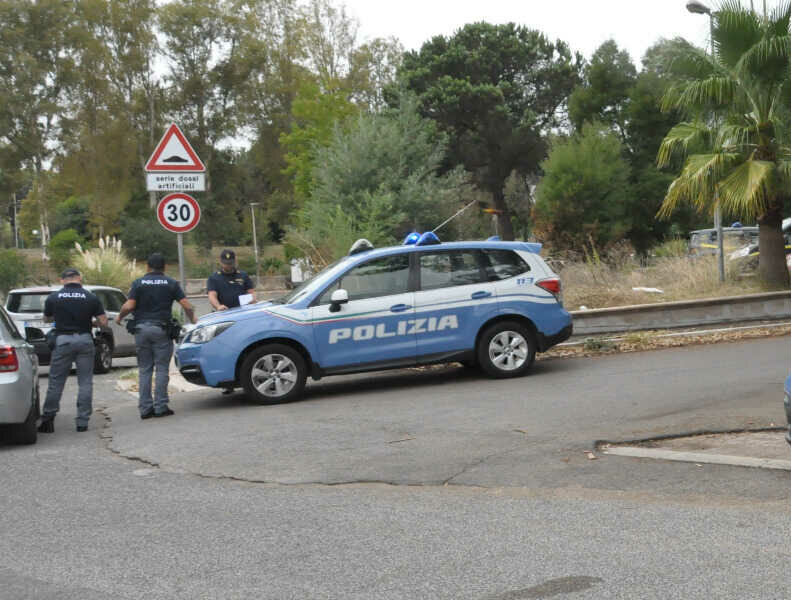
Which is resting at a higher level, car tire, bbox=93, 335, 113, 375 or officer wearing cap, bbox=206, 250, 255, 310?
officer wearing cap, bbox=206, 250, 255, 310

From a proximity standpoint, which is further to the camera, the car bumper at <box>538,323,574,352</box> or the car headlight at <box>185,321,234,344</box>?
the car bumper at <box>538,323,574,352</box>

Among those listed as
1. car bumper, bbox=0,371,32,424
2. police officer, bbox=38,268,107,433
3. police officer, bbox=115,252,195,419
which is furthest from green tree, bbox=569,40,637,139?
car bumper, bbox=0,371,32,424

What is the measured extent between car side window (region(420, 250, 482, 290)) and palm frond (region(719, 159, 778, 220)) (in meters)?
6.83

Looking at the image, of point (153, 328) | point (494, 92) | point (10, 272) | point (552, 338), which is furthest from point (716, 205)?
point (10, 272)

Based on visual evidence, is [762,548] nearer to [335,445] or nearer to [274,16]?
[335,445]

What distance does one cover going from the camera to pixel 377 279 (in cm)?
1111

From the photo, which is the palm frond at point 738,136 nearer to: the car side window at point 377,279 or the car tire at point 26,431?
the car side window at point 377,279

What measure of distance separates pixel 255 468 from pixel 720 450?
3.64 meters

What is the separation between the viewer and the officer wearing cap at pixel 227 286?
39.5 feet

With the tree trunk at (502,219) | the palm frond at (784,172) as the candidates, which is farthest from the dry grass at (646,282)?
the tree trunk at (502,219)

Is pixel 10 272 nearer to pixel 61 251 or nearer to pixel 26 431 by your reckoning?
pixel 61 251

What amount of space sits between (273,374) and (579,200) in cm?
1758

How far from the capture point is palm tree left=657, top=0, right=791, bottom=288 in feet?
53.5

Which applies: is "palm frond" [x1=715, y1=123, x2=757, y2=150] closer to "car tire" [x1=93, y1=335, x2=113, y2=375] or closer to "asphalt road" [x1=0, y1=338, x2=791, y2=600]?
"asphalt road" [x1=0, y1=338, x2=791, y2=600]
